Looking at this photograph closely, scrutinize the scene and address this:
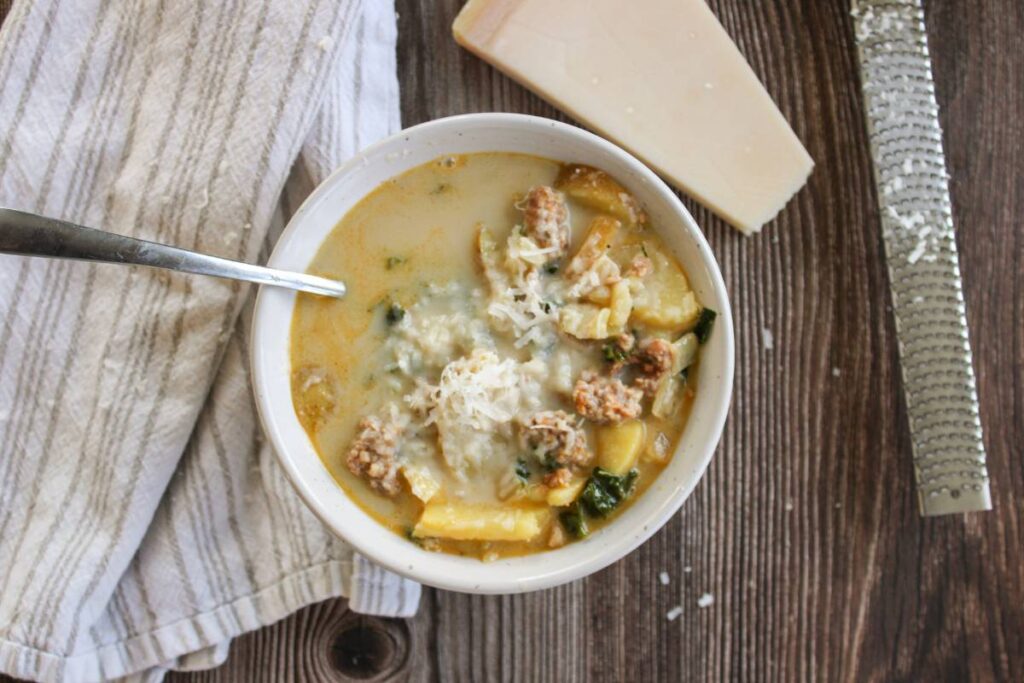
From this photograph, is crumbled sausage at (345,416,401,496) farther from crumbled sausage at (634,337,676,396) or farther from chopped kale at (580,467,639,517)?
crumbled sausage at (634,337,676,396)

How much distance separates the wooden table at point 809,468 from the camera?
112 inches

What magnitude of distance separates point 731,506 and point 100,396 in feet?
6.07

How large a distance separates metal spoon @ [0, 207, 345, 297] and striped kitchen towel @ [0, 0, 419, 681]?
1.11 ft

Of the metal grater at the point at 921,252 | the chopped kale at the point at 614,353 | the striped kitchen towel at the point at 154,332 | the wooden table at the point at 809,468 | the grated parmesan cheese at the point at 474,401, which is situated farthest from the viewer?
the wooden table at the point at 809,468

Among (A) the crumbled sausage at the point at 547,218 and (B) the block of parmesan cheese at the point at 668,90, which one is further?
(B) the block of parmesan cheese at the point at 668,90

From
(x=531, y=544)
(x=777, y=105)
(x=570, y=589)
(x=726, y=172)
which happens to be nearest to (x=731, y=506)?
(x=570, y=589)

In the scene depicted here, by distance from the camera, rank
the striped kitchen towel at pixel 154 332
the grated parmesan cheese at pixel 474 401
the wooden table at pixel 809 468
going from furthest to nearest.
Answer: the wooden table at pixel 809 468, the striped kitchen towel at pixel 154 332, the grated parmesan cheese at pixel 474 401

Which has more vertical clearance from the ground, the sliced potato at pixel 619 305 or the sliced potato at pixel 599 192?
the sliced potato at pixel 599 192

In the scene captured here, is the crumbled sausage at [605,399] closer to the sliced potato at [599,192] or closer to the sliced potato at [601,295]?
the sliced potato at [601,295]

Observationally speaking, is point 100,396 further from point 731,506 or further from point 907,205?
point 907,205

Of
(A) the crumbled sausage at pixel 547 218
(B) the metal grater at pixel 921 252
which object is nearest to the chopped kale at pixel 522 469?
(A) the crumbled sausage at pixel 547 218

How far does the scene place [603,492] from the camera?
233cm

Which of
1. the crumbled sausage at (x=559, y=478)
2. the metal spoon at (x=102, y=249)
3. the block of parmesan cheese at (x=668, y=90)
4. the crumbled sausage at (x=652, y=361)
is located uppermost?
the block of parmesan cheese at (x=668, y=90)

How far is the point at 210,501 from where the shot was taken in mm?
2664
